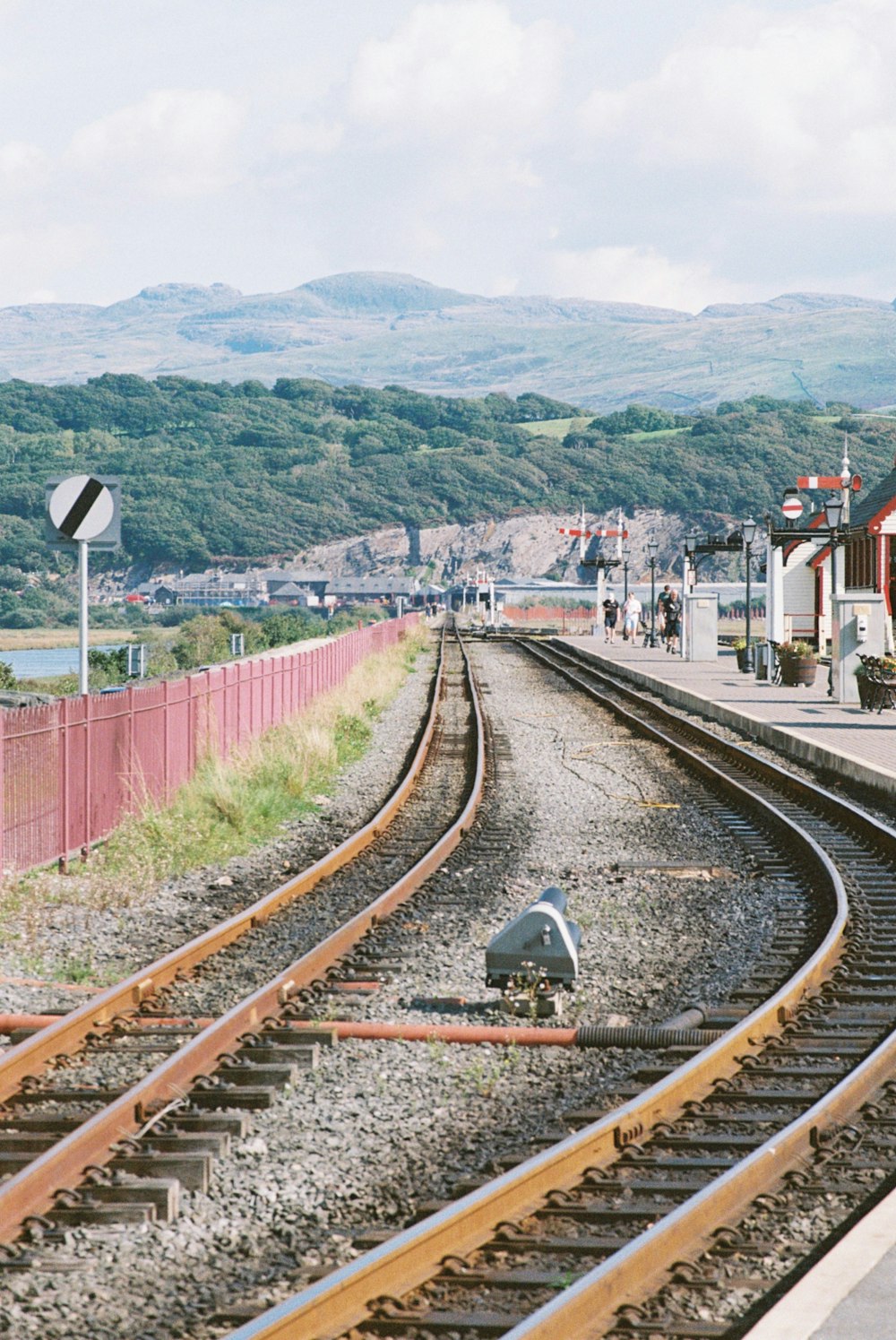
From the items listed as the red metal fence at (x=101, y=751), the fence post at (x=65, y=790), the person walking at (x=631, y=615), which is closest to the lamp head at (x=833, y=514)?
the red metal fence at (x=101, y=751)

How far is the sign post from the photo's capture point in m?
14.4

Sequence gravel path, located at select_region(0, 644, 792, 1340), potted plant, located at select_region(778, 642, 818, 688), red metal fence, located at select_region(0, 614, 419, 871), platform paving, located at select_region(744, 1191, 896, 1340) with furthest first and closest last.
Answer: potted plant, located at select_region(778, 642, 818, 688) < red metal fence, located at select_region(0, 614, 419, 871) < gravel path, located at select_region(0, 644, 792, 1340) < platform paving, located at select_region(744, 1191, 896, 1340)

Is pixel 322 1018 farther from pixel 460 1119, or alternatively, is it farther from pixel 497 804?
pixel 497 804

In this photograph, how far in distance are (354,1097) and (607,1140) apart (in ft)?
4.57

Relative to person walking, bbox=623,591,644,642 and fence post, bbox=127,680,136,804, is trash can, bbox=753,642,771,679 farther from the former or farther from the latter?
fence post, bbox=127,680,136,804

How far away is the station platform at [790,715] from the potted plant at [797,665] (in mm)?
257

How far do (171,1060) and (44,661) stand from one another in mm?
101682

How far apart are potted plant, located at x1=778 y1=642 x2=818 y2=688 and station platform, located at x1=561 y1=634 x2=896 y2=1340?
12.8 inches

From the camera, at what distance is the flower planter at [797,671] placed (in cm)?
3766

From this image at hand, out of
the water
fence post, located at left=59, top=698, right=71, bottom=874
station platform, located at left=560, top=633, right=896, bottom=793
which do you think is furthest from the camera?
the water

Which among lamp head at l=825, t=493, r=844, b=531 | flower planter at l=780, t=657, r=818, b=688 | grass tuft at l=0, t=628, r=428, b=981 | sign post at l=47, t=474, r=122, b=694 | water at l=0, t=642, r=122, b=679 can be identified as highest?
lamp head at l=825, t=493, r=844, b=531

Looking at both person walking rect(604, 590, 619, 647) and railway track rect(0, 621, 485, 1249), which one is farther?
person walking rect(604, 590, 619, 647)

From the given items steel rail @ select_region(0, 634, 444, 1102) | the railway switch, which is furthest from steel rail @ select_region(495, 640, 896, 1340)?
steel rail @ select_region(0, 634, 444, 1102)

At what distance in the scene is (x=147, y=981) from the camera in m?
9.37
